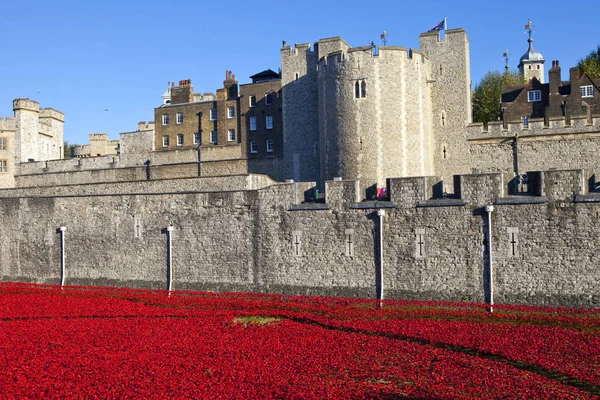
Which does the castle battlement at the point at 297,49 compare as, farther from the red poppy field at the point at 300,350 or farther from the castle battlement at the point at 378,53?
the red poppy field at the point at 300,350

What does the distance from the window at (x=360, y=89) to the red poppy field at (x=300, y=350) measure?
665 inches

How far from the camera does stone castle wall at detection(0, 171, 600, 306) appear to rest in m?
20.7

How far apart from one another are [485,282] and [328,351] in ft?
27.0

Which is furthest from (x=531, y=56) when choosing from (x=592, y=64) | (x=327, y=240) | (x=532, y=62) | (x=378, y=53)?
(x=327, y=240)

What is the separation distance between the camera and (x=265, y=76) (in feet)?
188

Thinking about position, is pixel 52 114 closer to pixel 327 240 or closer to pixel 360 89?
pixel 360 89

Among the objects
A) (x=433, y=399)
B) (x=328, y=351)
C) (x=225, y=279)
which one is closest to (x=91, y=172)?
(x=225, y=279)

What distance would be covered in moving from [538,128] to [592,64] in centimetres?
2984

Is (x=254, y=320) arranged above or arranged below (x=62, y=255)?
below

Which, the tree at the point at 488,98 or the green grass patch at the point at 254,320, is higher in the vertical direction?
the tree at the point at 488,98

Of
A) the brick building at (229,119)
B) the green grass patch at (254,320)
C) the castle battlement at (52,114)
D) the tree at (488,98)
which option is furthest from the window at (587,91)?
the castle battlement at (52,114)

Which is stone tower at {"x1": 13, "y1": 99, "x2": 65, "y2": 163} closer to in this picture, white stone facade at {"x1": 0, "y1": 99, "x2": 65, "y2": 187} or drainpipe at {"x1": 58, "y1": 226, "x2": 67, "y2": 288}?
white stone facade at {"x1": 0, "y1": 99, "x2": 65, "y2": 187}

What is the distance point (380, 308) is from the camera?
70.7 feet

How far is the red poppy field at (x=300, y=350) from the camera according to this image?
12836mm
